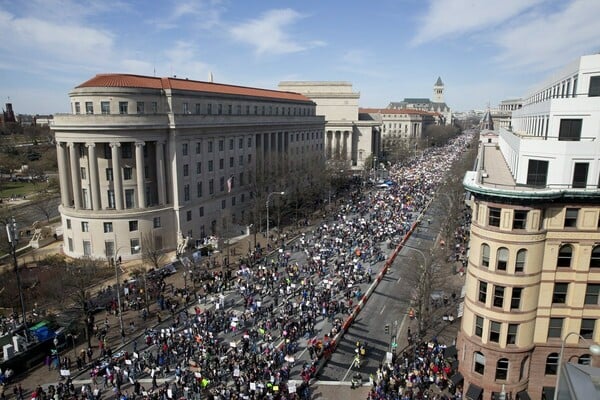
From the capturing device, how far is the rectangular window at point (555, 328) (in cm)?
2669

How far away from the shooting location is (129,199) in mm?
54188

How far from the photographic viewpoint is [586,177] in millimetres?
25469

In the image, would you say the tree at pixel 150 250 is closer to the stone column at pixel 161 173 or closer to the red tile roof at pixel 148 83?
the stone column at pixel 161 173

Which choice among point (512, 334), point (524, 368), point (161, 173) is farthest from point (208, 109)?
point (524, 368)

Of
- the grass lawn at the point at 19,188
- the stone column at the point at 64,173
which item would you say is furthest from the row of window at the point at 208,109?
the grass lawn at the point at 19,188

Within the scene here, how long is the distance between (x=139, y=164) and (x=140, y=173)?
1.09m

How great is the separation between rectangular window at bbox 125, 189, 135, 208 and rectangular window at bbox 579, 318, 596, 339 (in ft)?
155

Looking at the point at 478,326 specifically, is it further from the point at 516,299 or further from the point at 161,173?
the point at 161,173

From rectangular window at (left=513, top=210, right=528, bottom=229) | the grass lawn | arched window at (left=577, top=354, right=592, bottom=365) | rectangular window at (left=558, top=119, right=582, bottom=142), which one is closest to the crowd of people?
arched window at (left=577, top=354, right=592, bottom=365)

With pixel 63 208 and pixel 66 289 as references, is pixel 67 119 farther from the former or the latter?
pixel 66 289

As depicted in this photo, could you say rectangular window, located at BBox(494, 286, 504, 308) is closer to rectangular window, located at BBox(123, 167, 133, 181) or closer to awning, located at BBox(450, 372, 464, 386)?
awning, located at BBox(450, 372, 464, 386)

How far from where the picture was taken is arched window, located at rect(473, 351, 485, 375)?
27.1m

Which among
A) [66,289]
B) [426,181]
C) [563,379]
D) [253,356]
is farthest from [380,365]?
[426,181]

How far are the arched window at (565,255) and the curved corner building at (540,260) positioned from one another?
0.17 ft
